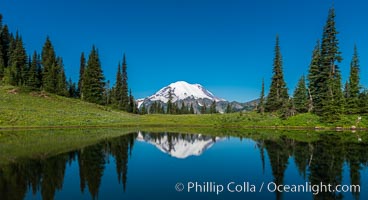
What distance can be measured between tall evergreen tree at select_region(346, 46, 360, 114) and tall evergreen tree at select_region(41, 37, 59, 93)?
233ft

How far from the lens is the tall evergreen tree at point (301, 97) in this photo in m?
59.4

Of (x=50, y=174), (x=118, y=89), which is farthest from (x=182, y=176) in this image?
(x=118, y=89)

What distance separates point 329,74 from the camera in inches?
2143

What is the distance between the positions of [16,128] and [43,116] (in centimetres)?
758

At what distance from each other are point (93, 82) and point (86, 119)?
2833cm

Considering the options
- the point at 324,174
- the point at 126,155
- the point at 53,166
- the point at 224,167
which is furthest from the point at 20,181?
the point at 324,174

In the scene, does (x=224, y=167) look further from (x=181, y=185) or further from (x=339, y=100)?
(x=339, y=100)

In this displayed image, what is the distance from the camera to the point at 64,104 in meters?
61.0

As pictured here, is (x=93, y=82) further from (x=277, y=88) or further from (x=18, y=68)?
(x=277, y=88)

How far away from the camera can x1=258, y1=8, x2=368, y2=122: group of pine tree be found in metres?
48.7

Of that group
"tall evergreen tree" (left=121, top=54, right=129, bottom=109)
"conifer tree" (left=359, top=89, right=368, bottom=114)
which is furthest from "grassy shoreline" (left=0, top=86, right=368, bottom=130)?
"tall evergreen tree" (left=121, top=54, right=129, bottom=109)

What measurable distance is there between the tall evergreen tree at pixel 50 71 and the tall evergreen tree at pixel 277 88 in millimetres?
57634

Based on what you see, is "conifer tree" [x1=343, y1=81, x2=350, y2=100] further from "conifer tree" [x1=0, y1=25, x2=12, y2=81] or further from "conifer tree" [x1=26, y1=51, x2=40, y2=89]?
"conifer tree" [x1=0, y1=25, x2=12, y2=81]

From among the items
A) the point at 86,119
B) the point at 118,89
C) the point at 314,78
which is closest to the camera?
the point at 86,119
